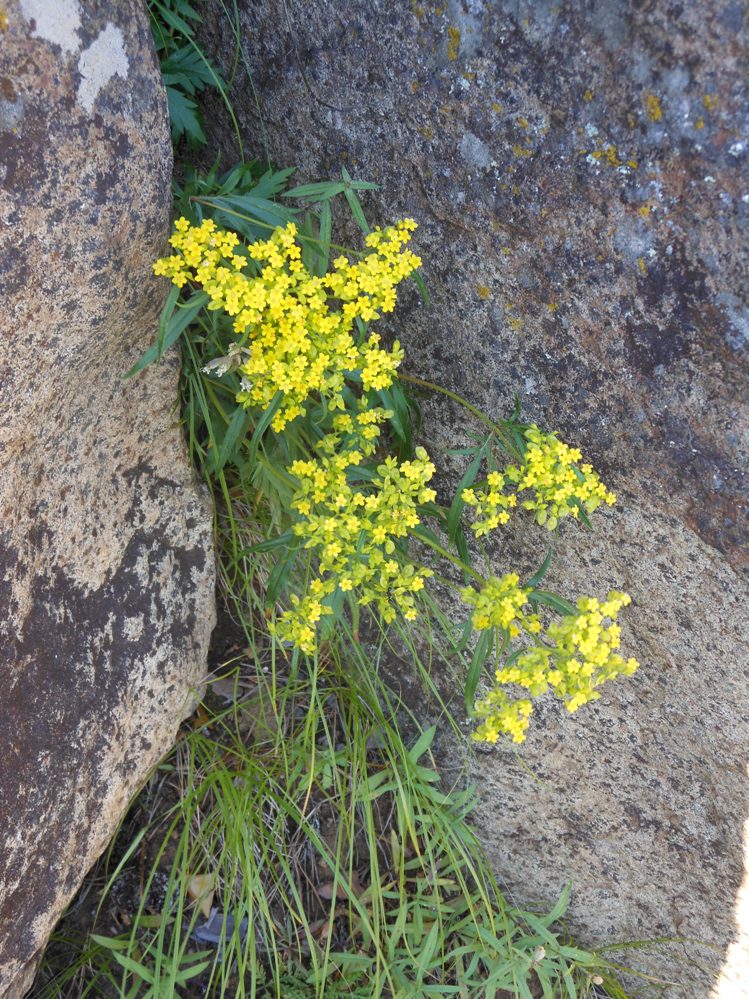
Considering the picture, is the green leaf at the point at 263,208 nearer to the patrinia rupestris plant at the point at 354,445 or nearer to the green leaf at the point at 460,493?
the patrinia rupestris plant at the point at 354,445

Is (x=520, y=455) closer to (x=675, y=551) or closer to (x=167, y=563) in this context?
(x=675, y=551)

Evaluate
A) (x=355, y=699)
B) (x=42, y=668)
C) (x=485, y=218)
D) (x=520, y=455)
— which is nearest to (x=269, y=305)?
(x=485, y=218)

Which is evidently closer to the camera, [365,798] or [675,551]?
[675,551]

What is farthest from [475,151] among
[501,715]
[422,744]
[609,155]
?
[422,744]

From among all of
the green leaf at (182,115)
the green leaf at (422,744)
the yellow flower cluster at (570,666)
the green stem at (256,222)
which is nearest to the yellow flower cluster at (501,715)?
the yellow flower cluster at (570,666)

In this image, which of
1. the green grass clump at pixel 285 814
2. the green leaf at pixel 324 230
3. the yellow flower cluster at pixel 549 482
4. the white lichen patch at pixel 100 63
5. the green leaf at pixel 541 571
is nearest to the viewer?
the white lichen patch at pixel 100 63

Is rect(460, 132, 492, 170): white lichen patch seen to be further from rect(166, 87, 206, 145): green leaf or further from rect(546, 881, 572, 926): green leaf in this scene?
rect(546, 881, 572, 926): green leaf
